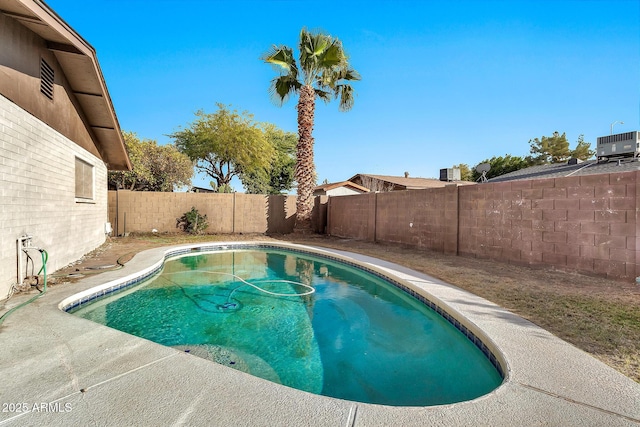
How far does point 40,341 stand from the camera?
2.90m

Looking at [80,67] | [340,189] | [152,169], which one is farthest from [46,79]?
[340,189]

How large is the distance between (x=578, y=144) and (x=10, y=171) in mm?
37583

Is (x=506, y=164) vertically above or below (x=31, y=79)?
above

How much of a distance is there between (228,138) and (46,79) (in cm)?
1501

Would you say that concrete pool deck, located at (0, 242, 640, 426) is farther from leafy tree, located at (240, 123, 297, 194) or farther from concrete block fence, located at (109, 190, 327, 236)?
leafy tree, located at (240, 123, 297, 194)

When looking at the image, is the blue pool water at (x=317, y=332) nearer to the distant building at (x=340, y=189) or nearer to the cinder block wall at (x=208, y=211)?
the cinder block wall at (x=208, y=211)

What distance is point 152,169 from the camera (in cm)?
1911

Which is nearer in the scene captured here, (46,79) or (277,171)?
(46,79)

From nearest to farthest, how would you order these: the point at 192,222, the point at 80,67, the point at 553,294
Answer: the point at 553,294 → the point at 80,67 → the point at 192,222

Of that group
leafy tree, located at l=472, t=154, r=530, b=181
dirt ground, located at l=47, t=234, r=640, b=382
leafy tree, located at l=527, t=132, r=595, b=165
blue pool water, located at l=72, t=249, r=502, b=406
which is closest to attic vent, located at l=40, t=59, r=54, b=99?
dirt ground, located at l=47, t=234, r=640, b=382

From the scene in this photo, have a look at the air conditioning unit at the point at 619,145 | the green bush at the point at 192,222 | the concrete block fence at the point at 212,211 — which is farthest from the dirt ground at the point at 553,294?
the air conditioning unit at the point at 619,145

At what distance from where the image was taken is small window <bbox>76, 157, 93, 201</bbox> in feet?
25.8

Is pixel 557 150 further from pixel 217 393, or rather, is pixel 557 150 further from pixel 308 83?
pixel 217 393

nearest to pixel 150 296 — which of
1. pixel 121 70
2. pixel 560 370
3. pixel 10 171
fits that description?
pixel 10 171
